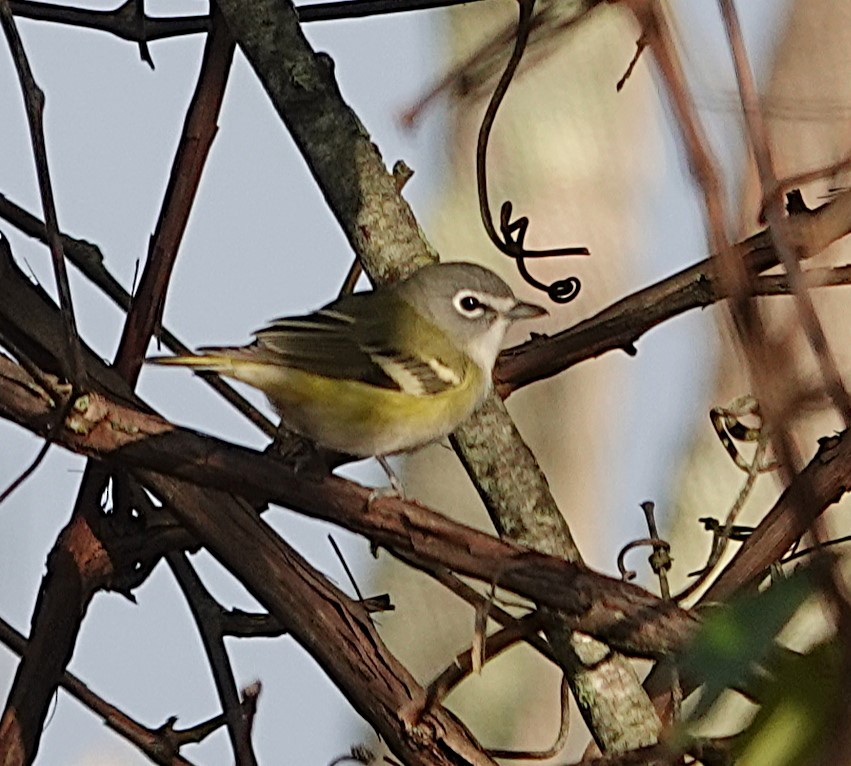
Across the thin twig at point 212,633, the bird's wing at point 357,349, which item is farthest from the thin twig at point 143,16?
the thin twig at point 212,633

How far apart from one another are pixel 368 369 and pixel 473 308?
40cm

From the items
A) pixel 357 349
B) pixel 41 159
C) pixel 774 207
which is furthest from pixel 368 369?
pixel 774 207

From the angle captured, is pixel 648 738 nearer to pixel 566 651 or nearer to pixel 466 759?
pixel 566 651

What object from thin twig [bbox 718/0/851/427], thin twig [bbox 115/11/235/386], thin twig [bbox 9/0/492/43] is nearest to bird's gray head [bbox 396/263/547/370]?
thin twig [bbox 9/0/492/43]

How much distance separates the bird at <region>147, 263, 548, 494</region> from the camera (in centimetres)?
173

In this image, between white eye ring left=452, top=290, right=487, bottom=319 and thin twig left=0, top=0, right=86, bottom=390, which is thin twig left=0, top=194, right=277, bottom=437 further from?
white eye ring left=452, top=290, right=487, bottom=319

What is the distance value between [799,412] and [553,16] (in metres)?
0.98

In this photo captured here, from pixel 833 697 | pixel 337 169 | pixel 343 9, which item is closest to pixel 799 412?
pixel 833 697

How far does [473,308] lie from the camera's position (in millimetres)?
2291

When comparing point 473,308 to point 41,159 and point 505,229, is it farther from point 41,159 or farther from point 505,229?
point 41,159

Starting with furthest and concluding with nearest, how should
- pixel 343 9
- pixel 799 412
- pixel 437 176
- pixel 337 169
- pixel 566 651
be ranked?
pixel 437 176, pixel 343 9, pixel 337 169, pixel 566 651, pixel 799 412

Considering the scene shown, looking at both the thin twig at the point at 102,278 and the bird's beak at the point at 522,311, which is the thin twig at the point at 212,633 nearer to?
the thin twig at the point at 102,278

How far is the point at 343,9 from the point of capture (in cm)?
163

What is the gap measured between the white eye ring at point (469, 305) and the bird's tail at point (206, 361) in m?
0.58
